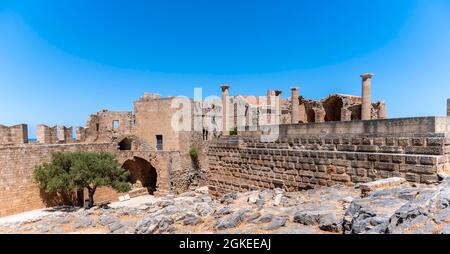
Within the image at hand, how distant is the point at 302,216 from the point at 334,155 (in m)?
2.79

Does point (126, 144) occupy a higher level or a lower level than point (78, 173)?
higher

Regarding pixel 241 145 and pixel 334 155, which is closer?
pixel 334 155

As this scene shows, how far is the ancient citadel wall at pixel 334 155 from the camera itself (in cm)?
543

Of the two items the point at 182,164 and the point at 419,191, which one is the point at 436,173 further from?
the point at 182,164

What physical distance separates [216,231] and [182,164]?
18022mm

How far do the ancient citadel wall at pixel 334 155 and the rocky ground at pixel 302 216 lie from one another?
1.60 ft

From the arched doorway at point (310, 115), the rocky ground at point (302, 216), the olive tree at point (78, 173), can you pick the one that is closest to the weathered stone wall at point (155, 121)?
the olive tree at point (78, 173)

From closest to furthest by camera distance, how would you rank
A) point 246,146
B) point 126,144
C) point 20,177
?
point 246,146 → point 20,177 → point 126,144

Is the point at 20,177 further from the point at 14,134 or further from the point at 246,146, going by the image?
the point at 246,146

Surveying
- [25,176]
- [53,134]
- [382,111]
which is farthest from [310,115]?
[25,176]

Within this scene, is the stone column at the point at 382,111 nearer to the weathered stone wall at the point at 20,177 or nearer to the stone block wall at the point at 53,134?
the weathered stone wall at the point at 20,177

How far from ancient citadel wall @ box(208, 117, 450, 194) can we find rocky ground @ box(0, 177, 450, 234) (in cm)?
49

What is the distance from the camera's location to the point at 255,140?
30.5ft

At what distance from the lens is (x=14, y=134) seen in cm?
1756
